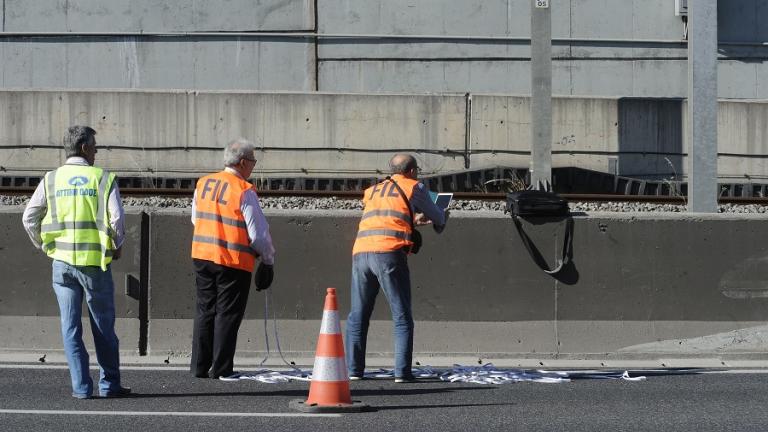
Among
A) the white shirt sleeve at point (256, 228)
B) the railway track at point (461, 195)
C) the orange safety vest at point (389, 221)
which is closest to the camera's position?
the white shirt sleeve at point (256, 228)

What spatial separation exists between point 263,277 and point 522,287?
2.49 meters

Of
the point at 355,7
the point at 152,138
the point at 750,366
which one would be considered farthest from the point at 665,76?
the point at 750,366

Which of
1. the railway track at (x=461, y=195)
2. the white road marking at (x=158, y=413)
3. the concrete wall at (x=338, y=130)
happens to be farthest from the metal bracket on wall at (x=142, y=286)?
the concrete wall at (x=338, y=130)

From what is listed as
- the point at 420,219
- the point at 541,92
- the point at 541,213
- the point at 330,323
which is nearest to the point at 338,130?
the point at 541,92

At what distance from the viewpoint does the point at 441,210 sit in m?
8.98

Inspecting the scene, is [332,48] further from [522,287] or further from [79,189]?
[79,189]

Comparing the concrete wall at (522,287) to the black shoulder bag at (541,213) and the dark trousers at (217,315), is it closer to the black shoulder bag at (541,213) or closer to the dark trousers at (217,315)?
the black shoulder bag at (541,213)

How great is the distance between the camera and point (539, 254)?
10.2 meters

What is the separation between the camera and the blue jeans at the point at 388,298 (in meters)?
8.82

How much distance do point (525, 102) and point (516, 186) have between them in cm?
287

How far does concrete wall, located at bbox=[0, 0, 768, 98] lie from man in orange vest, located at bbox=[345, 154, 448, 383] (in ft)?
58.1

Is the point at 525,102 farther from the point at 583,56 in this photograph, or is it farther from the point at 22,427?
the point at 22,427

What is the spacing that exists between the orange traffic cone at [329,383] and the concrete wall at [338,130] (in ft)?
53.1

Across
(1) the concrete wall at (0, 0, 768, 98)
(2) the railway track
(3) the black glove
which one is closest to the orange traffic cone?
(3) the black glove
